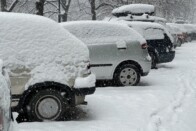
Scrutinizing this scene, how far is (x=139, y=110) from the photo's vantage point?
8.49m

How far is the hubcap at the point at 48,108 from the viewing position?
7508mm

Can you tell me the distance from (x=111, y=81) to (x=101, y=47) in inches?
Answer: 49.0

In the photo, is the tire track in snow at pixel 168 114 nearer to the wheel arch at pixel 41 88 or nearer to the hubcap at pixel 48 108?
the wheel arch at pixel 41 88

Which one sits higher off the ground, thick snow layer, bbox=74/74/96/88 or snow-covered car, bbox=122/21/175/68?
snow-covered car, bbox=122/21/175/68

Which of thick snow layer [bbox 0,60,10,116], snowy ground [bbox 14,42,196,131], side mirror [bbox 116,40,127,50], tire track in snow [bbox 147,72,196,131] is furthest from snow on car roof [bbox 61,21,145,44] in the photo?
thick snow layer [bbox 0,60,10,116]

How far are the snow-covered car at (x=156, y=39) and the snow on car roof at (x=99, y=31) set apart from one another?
136 inches

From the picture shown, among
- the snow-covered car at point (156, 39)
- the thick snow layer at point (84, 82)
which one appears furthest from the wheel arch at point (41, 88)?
the snow-covered car at point (156, 39)

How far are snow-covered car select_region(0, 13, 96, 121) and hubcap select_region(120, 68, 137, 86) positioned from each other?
12.0ft

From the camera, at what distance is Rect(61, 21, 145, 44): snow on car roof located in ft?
37.1

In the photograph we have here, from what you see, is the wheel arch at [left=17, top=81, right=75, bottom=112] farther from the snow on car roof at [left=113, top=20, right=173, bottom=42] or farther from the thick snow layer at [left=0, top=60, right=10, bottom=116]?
the snow on car roof at [left=113, top=20, right=173, bottom=42]

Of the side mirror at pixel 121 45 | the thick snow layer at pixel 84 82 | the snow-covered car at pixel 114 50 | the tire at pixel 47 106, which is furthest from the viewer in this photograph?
the side mirror at pixel 121 45

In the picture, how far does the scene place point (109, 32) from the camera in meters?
11.5

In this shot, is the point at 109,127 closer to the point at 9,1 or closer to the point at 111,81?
the point at 111,81

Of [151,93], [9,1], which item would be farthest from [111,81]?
[9,1]
